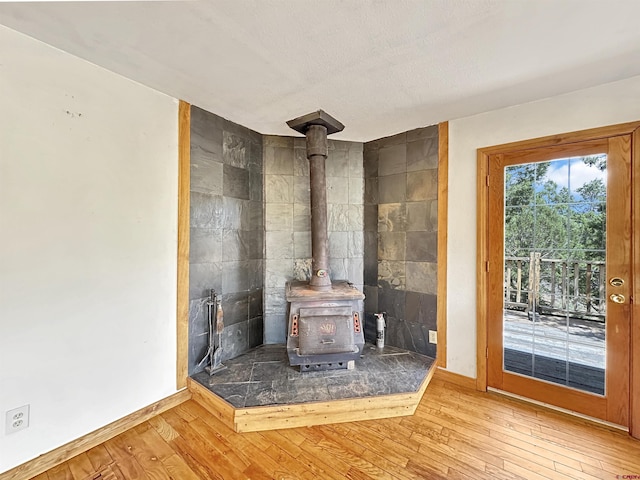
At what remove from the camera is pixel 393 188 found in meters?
2.74

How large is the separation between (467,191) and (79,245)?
290 cm

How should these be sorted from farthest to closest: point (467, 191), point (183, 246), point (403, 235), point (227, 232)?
1. point (403, 235)
2. point (227, 232)
3. point (467, 191)
4. point (183, 246)

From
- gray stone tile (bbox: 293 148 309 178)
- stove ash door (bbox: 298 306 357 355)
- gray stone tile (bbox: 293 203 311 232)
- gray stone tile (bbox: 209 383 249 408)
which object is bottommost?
gray stone tile (bbox: 209 383 249 408)

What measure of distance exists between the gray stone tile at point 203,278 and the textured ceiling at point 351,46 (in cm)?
136

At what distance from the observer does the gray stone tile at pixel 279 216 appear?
277cm

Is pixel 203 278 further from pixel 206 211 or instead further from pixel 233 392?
pixel 233 392

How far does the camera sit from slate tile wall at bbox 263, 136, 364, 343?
2775mm

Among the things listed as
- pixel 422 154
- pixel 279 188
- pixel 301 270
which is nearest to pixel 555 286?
pixel 422 154

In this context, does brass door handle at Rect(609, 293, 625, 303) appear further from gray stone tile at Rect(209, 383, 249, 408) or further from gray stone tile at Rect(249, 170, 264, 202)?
gray stone tile at Rect(249, 170, 264, 202)

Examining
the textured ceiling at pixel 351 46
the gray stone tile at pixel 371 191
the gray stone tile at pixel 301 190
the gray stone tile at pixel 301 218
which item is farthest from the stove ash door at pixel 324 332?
the textured ceiling at pixel 351 46

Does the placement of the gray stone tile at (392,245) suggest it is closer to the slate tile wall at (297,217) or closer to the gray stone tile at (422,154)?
the slate tile wall at (297,217)

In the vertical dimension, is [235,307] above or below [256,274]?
below

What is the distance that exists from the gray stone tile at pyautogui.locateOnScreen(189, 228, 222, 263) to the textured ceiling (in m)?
1.06

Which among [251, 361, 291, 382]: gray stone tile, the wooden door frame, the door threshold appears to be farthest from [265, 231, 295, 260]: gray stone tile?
the door threshold
